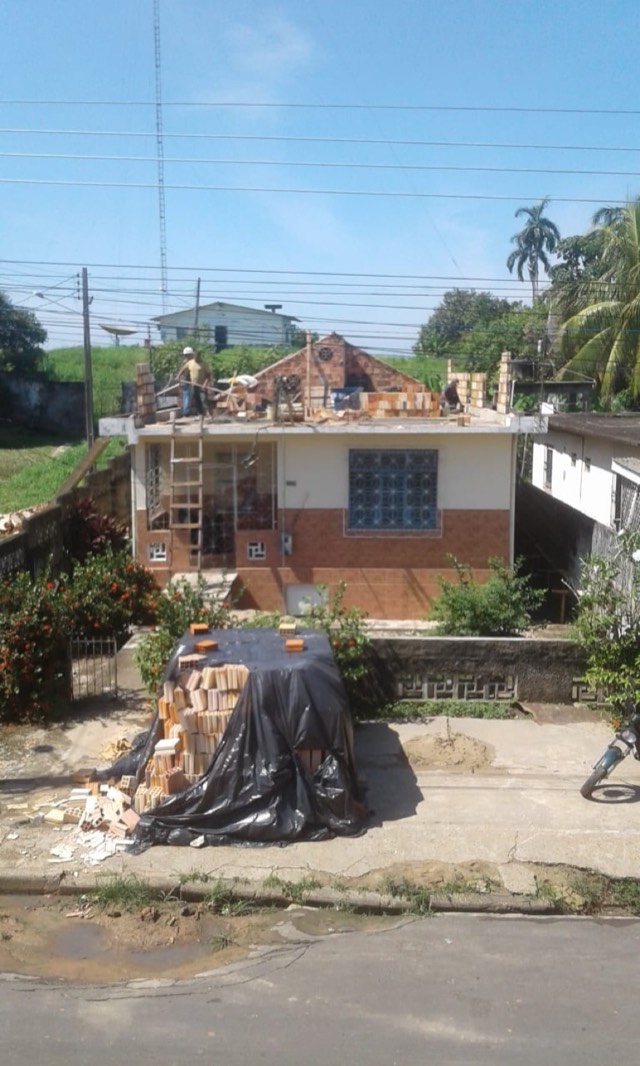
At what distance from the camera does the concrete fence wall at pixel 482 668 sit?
1023cm

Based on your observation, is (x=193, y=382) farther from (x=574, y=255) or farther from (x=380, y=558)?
(x=574, y=255)

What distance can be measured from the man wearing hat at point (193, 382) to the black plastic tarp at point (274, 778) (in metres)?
9.33

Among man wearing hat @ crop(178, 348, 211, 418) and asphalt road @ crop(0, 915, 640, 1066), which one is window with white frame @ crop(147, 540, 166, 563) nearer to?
man wearing hat @ crop(178, 348, 211, 418)

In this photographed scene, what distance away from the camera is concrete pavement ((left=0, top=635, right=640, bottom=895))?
6.94 metres

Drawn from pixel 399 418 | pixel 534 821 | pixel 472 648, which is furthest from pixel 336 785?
pixel 399 418

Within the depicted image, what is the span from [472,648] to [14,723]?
4637 millimetres

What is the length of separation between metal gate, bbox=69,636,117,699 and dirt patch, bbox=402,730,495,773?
336cm

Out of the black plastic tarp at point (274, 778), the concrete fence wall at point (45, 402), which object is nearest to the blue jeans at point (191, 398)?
the black plastic tarp at point (274, 778)

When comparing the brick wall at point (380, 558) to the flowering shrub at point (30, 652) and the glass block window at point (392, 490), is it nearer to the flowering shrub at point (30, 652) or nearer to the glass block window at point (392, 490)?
the glass block window at point (392, 490)

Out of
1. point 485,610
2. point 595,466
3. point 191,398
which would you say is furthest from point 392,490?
point 595,466

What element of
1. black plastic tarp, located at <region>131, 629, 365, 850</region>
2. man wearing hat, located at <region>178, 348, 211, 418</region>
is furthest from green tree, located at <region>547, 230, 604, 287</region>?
black plastic tarp, located at <region>131, 629, 365, 850</region>

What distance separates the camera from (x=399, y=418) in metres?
17.1

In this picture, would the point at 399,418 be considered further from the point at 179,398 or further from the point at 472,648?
the point at 472,648

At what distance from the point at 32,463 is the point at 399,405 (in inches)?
682
